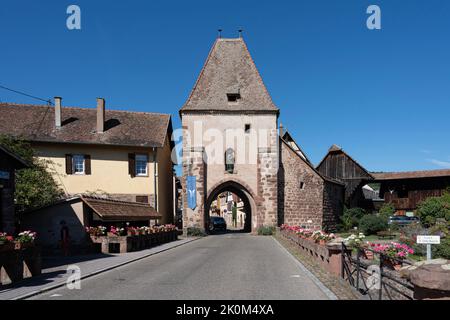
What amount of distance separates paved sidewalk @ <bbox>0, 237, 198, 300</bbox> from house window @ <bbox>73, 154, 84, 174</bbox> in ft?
47.9

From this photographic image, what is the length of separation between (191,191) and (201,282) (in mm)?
24239

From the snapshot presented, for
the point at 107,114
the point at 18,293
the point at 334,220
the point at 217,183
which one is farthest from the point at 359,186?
the point at 18,293

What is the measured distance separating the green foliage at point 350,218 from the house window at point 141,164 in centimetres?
1839

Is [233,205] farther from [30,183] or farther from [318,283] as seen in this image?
[318,283]

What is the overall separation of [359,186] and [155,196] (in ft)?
74.2

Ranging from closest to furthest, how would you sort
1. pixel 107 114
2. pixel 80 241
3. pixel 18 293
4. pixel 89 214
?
1. pixel 18 293
2. pixel 80 241
3. pixel 89 214
4. pixel 107 114

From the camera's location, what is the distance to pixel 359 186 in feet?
149

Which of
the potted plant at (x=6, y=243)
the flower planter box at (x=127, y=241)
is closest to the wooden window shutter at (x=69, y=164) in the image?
the flower planter box at (x=127, y=241)

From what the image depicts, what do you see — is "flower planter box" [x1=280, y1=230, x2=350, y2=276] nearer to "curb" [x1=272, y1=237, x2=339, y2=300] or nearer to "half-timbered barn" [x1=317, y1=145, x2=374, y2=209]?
"curb" [x1=272, y1=237, x2=339, y2=300]

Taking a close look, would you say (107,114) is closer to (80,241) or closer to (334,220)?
(80,241)

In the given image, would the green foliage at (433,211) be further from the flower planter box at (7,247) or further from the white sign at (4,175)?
the flower planter box at (7,247)

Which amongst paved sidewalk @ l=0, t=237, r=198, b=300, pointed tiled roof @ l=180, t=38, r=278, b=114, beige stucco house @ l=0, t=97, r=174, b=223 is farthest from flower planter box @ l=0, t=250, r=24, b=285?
pointed tiled roof @ l=180, t=38, r=278, b=114

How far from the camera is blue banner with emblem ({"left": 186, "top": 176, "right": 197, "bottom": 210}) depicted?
1363 inches

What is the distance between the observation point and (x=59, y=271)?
12.9 metres
